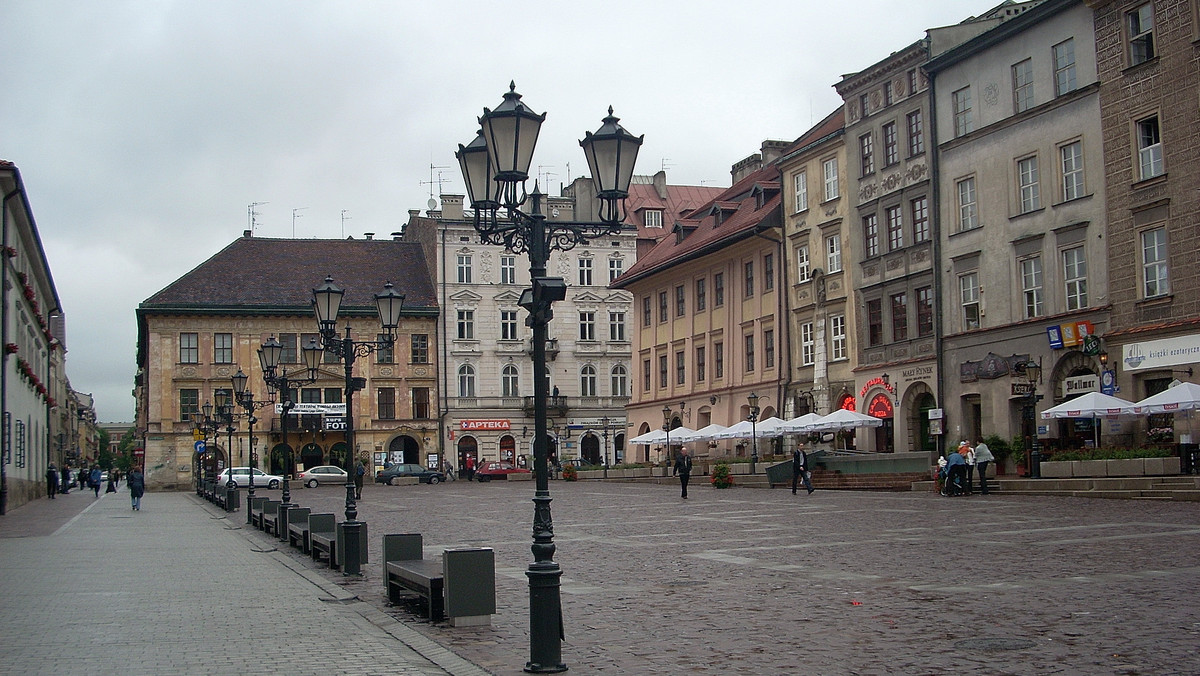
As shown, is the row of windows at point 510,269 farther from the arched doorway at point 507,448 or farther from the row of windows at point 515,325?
the arched doorway at point 507,448

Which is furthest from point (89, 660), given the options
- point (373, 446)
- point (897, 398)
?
point (373, 446)

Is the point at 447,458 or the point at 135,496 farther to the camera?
the point at 447,458

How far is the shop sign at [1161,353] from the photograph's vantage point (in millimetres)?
31688

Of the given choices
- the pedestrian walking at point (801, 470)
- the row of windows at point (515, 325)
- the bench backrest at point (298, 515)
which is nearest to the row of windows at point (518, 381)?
the row of windows at point (515, 325)

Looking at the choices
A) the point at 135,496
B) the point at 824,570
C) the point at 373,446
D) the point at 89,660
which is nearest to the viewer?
the point at 89,660

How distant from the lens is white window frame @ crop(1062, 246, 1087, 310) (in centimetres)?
3634

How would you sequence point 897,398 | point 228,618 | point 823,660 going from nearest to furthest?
point 823,660 → point 228,618 → point 897,398

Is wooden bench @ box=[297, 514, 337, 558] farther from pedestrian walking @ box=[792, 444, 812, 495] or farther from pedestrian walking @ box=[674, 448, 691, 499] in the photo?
pedestrian walking @ box=[792, 444, 812, 495]

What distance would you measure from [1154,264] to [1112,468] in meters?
6.71

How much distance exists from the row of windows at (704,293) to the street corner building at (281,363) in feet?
60.9

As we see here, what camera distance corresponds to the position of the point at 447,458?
77500 mm

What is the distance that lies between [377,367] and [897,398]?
1615 inches

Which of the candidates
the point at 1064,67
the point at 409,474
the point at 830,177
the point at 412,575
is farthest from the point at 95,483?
the point at 412,575

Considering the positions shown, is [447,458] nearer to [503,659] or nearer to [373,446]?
[373,446]
